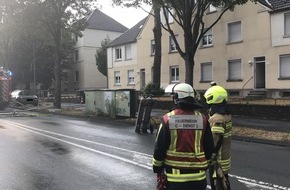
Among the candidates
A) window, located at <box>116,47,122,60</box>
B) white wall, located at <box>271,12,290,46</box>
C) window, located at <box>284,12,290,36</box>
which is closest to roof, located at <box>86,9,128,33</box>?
window, located at <box>116,47,122,60</box>

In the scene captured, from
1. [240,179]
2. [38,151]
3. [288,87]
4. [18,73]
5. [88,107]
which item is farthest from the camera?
[18,73]

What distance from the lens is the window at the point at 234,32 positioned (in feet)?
102

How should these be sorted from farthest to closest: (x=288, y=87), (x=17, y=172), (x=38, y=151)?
(x=288, y=87) → (x=38, y=151) → (x=17, y=172)

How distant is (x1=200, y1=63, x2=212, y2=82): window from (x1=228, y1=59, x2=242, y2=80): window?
2267 millimetres

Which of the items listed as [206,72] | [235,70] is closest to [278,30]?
[235,70]

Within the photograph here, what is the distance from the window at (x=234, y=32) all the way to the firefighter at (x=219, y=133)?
26.7 metres

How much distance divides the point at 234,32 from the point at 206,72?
14.0 ft

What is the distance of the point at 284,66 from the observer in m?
27.3

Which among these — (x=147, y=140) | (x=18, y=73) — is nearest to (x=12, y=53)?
(x=18, y=73)

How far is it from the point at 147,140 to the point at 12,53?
4181 cm

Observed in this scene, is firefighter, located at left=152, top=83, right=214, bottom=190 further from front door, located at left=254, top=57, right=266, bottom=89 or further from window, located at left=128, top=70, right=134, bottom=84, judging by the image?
window, located at left=128, top=70, right=134, bottom=84

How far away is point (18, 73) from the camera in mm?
55500

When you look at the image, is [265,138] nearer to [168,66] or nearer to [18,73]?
[168,66]

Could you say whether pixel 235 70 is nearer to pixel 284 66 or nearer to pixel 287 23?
pixel 284 66
